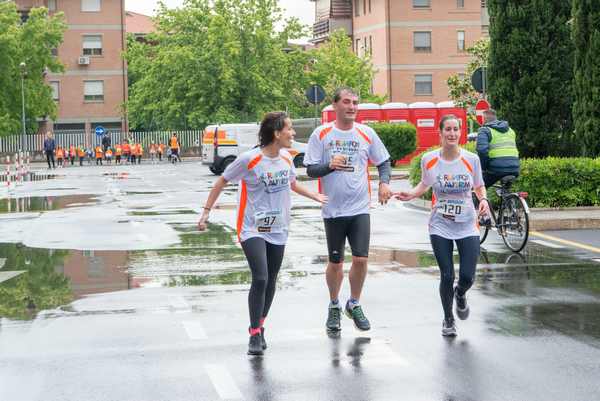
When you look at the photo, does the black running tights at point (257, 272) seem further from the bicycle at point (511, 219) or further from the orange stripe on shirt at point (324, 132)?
the bicycle at point (511, 219)

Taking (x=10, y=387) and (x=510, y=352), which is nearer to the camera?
(x=10, y=387)

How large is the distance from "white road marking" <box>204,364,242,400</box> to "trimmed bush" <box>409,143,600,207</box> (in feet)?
38.2

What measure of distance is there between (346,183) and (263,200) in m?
0.79

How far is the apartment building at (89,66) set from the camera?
80938 millimetres

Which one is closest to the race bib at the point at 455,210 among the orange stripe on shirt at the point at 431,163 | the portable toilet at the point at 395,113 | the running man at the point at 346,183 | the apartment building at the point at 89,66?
the orange stripe on shirt at the point at 431,163

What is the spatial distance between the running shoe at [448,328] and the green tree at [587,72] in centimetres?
1233

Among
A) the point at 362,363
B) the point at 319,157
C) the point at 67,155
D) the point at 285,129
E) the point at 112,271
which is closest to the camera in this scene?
the point at 362,363

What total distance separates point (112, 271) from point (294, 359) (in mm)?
5431

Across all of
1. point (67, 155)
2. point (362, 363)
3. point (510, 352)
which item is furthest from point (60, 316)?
point (67, 155)

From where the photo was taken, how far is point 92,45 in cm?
8144

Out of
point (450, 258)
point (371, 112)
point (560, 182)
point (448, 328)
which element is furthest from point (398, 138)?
point (448, 328)

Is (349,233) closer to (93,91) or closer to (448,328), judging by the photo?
(448,328)

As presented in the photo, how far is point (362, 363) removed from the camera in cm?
746

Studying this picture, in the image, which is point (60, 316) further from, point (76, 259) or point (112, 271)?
point (76, 259)
